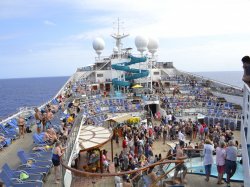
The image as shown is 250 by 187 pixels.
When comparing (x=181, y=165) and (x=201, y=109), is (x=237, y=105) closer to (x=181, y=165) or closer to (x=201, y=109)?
(x=201, y=109)

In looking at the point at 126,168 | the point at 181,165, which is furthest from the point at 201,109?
the point at 181,165

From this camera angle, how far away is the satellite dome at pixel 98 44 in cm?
4019

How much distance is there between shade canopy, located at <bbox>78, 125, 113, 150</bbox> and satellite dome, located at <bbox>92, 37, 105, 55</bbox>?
95.7ft

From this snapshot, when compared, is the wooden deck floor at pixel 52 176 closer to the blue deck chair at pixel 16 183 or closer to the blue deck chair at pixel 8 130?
the blue deck chair at pixel 16 183

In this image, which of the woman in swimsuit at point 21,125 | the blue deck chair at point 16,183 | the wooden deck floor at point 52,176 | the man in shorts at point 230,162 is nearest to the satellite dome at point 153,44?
the wooden deck floor at point 52,176

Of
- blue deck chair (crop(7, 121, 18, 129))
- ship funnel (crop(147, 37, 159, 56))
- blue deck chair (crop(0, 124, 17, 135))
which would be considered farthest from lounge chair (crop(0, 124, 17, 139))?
ship funnel (crop(147, 37, 159, 56))

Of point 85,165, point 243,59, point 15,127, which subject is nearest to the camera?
point 243,59

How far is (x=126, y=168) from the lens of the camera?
1087 cm

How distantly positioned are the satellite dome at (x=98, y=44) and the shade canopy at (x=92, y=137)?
95.7 ft

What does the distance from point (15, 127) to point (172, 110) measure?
37.3 feet

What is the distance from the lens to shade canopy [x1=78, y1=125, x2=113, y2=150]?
990cm

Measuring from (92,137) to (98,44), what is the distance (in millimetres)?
30679

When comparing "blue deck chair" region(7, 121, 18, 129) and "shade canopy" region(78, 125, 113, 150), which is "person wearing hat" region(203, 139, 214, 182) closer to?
"shade canopy" region(78, 125, 113, 150)

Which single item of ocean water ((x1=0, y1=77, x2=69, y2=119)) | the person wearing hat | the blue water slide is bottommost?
ocean water ((x1=0, y1=77, x2=69, y2=119))
